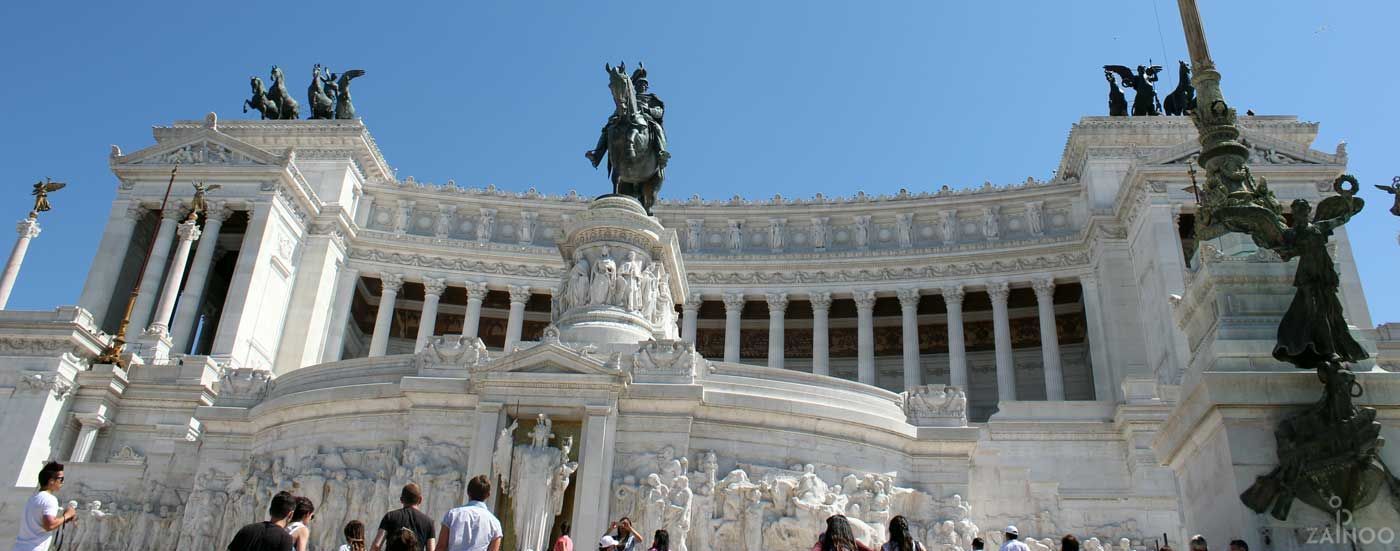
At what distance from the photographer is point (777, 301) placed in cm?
5325

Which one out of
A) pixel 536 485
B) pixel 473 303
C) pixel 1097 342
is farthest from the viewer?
pixel 473 303

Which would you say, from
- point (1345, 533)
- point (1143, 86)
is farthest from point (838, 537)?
point (1143, 86)

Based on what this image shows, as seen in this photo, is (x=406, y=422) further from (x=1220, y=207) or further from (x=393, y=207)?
(x=393, y=207)

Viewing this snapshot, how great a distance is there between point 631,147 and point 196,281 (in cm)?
2812

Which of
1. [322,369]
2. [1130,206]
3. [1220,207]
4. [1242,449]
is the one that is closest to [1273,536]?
[1242,449]

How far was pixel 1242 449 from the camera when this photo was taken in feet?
30.4

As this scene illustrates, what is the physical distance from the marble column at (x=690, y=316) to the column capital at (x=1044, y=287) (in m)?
16.9

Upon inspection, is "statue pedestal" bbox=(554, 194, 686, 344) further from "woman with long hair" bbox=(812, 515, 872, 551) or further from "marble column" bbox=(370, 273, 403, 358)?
"marble column" bbox=(370, 273, 403, 358)

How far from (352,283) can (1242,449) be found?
48120 mm

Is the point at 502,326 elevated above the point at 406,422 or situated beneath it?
elevated above

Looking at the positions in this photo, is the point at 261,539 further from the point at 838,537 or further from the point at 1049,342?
the point at 1049,342

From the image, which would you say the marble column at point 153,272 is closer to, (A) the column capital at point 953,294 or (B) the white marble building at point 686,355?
(B) the white marble building at point 686,355

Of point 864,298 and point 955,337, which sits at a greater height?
point 864,298

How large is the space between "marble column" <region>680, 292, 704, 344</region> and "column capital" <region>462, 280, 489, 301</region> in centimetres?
1044
